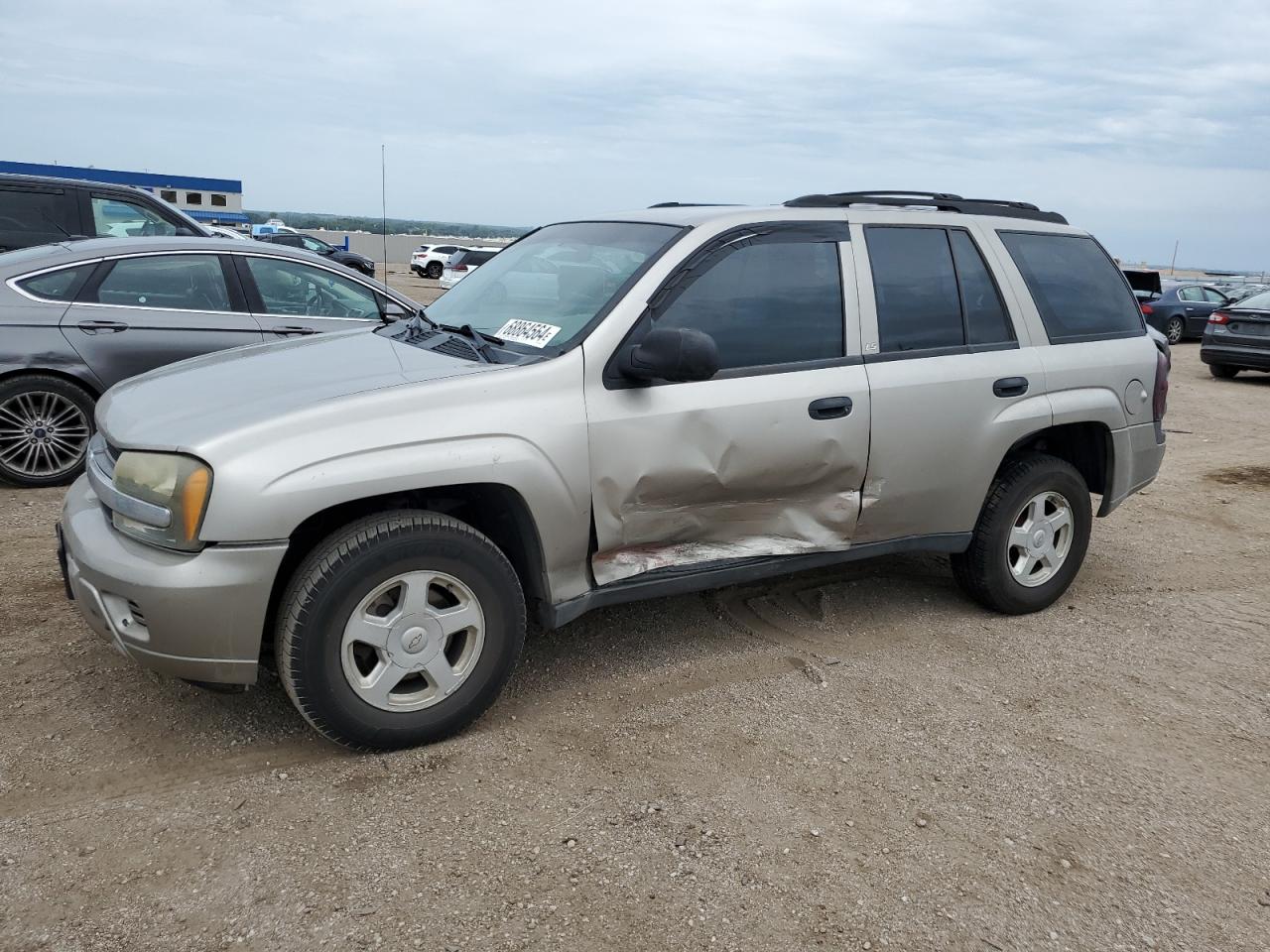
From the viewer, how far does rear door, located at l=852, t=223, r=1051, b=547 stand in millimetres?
4316

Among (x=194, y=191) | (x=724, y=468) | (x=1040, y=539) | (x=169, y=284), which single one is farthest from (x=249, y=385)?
(x=194, y=191)

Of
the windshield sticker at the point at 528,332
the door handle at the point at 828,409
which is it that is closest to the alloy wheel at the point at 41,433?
the windshield sticker at the point at 528,332

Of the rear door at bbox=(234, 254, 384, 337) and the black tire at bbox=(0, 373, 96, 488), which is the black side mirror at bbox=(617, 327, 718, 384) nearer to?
the rear door at bbox=(234, 254, 384, 337)

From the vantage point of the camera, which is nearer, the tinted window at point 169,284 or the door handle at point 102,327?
the door handle at point 102,327

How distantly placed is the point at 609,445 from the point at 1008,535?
2.16 metres

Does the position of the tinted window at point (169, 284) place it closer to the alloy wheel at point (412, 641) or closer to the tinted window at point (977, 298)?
the alloy wheel at point (412, 641)

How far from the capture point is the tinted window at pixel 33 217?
8.87 meters

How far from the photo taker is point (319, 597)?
10.4 feet

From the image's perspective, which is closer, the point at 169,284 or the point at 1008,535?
the point at 1008,535

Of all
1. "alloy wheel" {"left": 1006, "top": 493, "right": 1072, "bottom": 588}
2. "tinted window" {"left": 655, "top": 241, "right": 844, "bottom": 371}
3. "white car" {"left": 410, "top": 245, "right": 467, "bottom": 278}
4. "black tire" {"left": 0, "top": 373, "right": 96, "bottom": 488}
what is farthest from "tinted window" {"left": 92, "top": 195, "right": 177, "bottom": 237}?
"white car" {"left": 410, "top": 245, "right": 467, "bottom": 278}

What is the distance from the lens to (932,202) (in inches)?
193

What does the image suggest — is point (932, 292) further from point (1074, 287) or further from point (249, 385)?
point (249, 385)

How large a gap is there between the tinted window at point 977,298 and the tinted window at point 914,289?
5 cm

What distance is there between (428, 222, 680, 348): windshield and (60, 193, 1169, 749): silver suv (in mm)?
20
